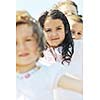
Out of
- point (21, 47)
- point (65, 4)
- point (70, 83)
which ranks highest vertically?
point (65, 4)

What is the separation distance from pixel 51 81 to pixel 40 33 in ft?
0.81

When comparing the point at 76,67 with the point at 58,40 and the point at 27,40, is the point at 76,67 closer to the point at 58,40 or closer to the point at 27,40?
the point at 58,40

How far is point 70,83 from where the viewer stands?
→ 52.3 inches

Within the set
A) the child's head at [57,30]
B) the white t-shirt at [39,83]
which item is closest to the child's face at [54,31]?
the child's head at [57,30]

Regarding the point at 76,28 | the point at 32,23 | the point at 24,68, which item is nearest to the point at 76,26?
the point at 76,28

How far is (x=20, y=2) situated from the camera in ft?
4.13

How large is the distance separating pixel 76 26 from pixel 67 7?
110mm

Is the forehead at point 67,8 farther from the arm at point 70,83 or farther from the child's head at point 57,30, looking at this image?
the arm at point 70,83

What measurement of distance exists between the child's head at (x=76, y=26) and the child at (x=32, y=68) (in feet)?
0.57

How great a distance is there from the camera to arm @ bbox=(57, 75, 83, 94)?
1.31m

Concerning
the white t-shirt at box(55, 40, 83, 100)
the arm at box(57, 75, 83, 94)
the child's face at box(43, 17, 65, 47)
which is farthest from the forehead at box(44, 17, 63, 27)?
the arm at box(57, 75, 83, 94)
